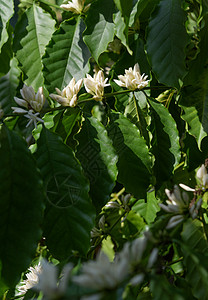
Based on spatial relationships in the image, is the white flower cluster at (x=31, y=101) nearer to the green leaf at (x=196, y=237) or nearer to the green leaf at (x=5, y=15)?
the green leaf at (x=5, y=15)

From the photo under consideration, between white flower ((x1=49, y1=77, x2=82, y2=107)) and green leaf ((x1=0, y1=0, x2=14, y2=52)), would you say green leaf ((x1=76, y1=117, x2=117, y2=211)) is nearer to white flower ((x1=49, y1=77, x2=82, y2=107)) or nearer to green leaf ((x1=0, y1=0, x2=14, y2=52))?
white flower ((x1=49, y1=77, x2=82, y2=107))

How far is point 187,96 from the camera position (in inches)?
40.5

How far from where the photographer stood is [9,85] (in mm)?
1156

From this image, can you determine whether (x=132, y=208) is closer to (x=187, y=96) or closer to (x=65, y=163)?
(x=187, y=96)

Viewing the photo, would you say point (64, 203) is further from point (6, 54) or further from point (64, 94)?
point (6, 54)

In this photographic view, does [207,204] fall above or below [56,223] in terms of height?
below

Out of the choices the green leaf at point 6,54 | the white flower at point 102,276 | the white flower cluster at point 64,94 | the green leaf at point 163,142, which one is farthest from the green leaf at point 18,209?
the green leaf at point 6,54

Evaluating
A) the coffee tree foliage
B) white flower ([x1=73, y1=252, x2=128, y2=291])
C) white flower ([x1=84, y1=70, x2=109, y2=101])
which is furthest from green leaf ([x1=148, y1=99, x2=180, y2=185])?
white flower ([x1=73, y1=252, x2=128, y2=291])

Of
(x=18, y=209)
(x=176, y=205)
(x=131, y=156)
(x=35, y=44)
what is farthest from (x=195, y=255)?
(x=35, y=44)

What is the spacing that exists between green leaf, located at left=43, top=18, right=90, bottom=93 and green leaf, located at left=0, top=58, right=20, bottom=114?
0.12 metres

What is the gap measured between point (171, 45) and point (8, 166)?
47cm

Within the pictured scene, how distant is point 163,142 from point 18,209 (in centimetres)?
42

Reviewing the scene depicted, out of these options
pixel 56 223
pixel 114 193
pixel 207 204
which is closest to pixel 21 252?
pixel 56 223

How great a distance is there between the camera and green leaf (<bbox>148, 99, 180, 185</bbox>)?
38.8 inches
